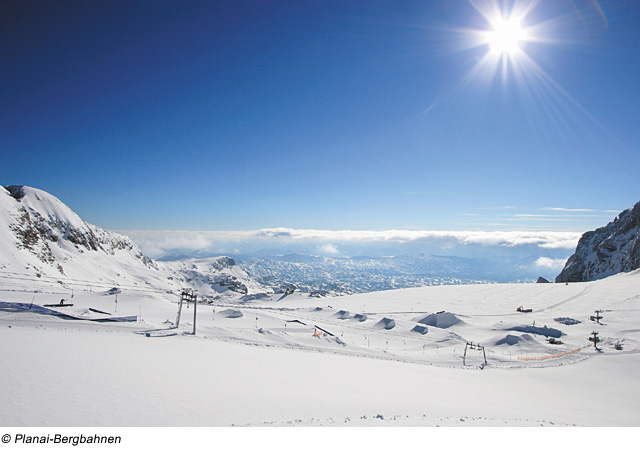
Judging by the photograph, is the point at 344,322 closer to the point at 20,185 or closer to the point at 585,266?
the point at 585,266

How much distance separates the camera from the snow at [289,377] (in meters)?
9.82

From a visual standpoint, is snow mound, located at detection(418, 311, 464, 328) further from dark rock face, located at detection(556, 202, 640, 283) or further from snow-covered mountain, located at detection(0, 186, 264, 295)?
snow-covered mountain, located at detection(0, 186, 264, 295)

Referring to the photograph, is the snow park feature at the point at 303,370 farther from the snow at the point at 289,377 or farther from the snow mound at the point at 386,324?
the snow mound at the point at 386,324

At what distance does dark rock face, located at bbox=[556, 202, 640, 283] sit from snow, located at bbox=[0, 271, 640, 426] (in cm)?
9426

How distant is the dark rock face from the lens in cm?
11282

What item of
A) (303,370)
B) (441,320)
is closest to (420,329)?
(441,320)

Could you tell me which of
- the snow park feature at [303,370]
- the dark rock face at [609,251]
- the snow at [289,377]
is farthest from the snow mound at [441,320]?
the dark rock face at [609,251]

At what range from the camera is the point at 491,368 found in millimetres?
30078

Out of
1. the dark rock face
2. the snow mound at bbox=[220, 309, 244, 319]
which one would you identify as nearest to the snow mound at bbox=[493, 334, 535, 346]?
the snow mound at bbox=[220, 309, 244, 319]

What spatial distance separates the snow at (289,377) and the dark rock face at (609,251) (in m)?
94.3

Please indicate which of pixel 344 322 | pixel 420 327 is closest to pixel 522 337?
pixel 420 327

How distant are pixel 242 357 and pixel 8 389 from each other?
12335 mm

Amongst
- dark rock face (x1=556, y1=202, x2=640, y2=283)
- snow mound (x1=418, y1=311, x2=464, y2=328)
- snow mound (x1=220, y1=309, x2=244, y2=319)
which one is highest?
dark rock face (x1=556, y1=202, x2=640, y2=283)

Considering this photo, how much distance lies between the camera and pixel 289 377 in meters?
16.3
